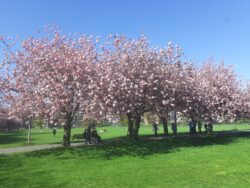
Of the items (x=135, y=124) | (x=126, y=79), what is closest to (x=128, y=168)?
(x=126, y=79)

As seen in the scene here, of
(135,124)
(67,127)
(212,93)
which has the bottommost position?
(67,127)

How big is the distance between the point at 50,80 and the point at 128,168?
A: 9.85 metres

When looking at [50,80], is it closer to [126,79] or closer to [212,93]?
[126,79]

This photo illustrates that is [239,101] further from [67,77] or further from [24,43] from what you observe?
[24,43]

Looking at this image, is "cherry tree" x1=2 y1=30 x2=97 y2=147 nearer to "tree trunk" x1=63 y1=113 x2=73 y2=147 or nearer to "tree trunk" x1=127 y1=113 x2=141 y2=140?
"tree trunk" x1=63 y1=113 x2=73 y2=147

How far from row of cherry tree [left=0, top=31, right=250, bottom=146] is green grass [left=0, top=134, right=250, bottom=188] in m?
3.34

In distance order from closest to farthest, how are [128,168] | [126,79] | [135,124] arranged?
[128,168], [126,79], [135,124]

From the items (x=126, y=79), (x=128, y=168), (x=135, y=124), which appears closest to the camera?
(x=128, y=168)

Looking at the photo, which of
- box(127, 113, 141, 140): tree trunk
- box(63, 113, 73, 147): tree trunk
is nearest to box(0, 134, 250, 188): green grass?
box(63, 113, 73, 147): tree trunk

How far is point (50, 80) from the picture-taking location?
22.3 meters

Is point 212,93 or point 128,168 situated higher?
point 212,93

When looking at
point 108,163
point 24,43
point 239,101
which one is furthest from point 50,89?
point 239,101

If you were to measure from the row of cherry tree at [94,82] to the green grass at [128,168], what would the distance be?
3.34 metres

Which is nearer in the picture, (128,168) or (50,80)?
(128,168)
